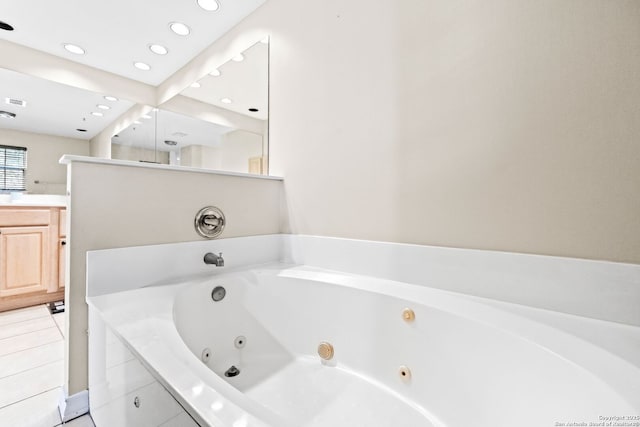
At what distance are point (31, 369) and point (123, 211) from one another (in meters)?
1.11

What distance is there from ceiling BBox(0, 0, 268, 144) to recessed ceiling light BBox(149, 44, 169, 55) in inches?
1.1

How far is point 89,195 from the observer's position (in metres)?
1.06

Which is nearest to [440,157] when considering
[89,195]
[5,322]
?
[89,195]

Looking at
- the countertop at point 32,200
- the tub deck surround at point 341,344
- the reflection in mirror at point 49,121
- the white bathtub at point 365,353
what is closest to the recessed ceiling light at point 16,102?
the reflection in mirror at point 49,121

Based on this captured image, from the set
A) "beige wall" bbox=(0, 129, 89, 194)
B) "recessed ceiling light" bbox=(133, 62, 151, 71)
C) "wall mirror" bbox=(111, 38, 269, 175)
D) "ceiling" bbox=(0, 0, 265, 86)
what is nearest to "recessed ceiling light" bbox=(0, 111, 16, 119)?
"beige wall" bbox=(0, 129, 89, 194)

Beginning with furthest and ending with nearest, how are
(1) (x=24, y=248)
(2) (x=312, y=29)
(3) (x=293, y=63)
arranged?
1. (1) (x=24, y=248)
2. (3) (x=293, y=63)
3. (2) (x=312, y=29)

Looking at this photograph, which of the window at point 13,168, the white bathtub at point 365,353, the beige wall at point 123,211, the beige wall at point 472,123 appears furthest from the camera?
the window at point 13,168

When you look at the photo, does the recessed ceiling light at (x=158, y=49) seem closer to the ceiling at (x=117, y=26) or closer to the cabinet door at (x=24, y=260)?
the ceiling at (x=117, y=26)

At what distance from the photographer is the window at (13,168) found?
2325 millimetres

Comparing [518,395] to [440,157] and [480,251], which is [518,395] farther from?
[440,157]

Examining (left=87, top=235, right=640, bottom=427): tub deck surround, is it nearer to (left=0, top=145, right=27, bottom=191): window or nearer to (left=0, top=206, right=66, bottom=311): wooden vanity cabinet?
(left=0, top=206, right=66, bottom=311): wooden vanity cabinet

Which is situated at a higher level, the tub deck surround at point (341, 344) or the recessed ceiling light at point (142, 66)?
the recessed ceiling light at point (142, 66)

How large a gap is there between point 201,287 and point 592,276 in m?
1.38

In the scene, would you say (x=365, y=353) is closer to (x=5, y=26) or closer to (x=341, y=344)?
(x=341, y=344)
